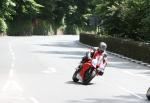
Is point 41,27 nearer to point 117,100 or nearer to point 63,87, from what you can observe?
point 63,87

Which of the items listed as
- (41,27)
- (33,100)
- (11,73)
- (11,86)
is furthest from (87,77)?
(41,27)

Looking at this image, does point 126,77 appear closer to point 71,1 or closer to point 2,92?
point 2,92

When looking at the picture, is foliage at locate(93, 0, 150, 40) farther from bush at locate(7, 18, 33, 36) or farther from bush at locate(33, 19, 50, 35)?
bush at locate(33, 19, 50, 35)

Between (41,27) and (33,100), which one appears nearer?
(33,100)

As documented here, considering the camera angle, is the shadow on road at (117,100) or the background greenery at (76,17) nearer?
the shadow on road at (117,100)

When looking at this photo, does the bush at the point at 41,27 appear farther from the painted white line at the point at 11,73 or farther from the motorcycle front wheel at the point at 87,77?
the motorcycle front wheel at the point at 87,77

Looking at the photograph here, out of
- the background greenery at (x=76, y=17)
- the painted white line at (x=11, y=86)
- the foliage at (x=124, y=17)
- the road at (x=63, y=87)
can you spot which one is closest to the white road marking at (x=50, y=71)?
the road at (x=63, y=87)

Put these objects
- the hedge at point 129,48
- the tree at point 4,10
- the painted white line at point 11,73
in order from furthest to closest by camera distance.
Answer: the tree at point 4,10 → the hedge at point 129,48 → the painted white line at point 11,73

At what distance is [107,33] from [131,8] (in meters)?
6.11

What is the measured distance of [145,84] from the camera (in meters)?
20.7

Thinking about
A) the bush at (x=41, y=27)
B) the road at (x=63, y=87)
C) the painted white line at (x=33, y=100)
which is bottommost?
the bush at (x=41, y=27)

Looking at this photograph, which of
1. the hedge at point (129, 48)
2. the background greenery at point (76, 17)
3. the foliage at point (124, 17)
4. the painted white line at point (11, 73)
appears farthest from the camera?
the background greenery at point (76, 17)

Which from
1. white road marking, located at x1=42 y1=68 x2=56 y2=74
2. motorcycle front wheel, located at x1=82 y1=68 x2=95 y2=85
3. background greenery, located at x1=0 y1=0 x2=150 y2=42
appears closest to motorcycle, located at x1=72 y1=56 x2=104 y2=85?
motorcycle front wheel, located at x1=82 y1=68 x2=95 y2=85

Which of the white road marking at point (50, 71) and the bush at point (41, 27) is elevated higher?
the white road marking at point (50, 71)
